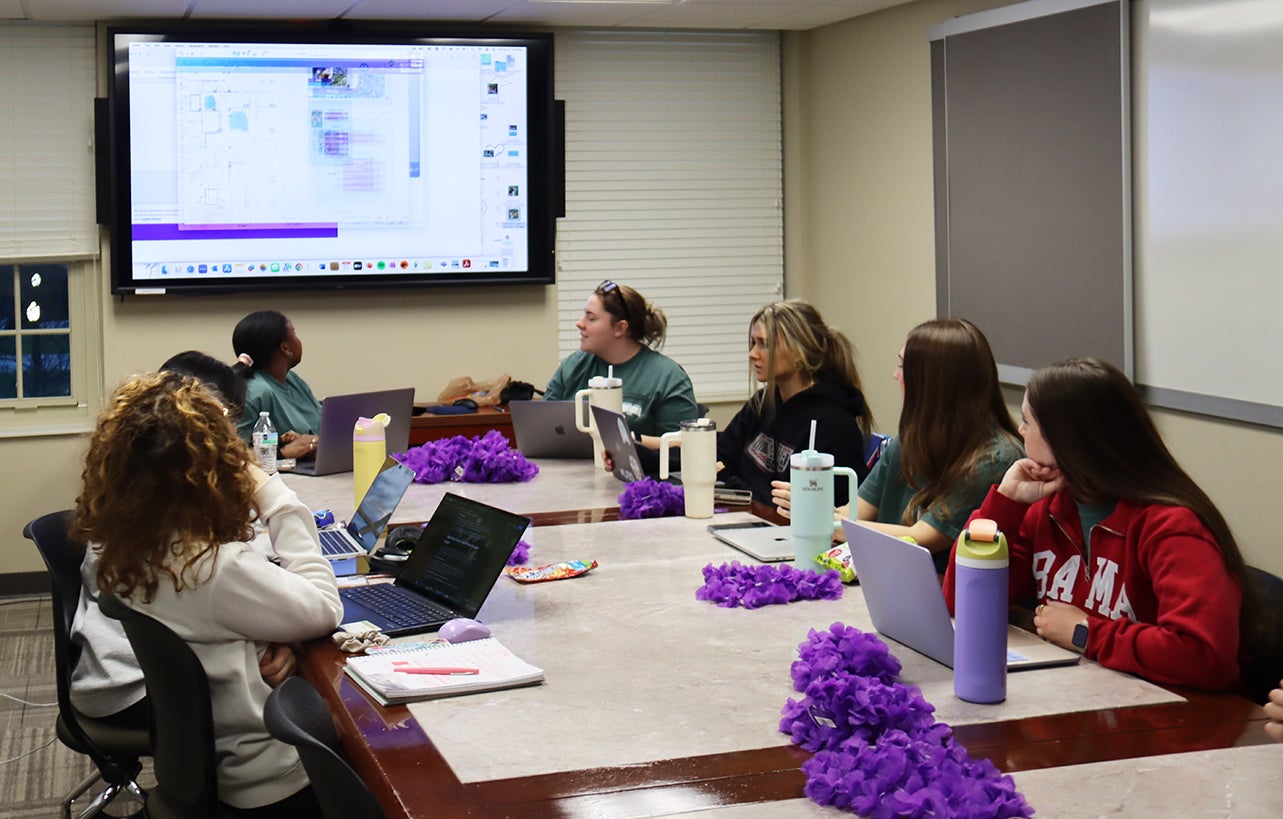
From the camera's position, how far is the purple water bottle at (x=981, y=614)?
177cm

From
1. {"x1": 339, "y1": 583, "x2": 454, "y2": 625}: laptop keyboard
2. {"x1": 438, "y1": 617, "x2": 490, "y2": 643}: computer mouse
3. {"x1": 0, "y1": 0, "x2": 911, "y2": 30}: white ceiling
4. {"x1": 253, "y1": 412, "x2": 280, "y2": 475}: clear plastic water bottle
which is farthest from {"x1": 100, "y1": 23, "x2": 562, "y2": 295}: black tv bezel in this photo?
{"x1": 438, "y1": 617, "x2": 490, "y2": 643}: computer mouse

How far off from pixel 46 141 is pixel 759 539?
4010 mm

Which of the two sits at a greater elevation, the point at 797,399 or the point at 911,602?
the point at 797,399

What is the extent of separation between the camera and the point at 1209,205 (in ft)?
13.4

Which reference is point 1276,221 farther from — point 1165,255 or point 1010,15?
point 1010,15

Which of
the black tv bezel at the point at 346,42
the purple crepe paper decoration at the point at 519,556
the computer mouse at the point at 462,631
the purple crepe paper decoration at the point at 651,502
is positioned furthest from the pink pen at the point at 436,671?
the black tv bezel at the point at 346,42

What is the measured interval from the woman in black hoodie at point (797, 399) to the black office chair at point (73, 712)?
1.64 metres

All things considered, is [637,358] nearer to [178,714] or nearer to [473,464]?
[473,464]

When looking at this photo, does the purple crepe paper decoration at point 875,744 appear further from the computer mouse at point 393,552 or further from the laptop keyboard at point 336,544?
the laptop keyboard at point 336,544

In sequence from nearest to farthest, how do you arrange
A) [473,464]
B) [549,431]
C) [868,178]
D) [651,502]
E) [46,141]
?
[651,502] → [473,464] → [549,431] → [46,141] → [868,178]

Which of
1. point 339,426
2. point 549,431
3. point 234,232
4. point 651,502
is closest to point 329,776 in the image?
point 651,502

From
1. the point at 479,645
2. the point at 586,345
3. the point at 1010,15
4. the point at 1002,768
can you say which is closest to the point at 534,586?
the point at 479,645

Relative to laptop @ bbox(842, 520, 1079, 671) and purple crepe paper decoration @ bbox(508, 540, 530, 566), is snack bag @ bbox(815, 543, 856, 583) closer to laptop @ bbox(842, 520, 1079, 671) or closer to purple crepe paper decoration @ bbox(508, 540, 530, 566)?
laptop @ bbox(842, 520, 1079, 671)

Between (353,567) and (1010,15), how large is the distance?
3.36m
